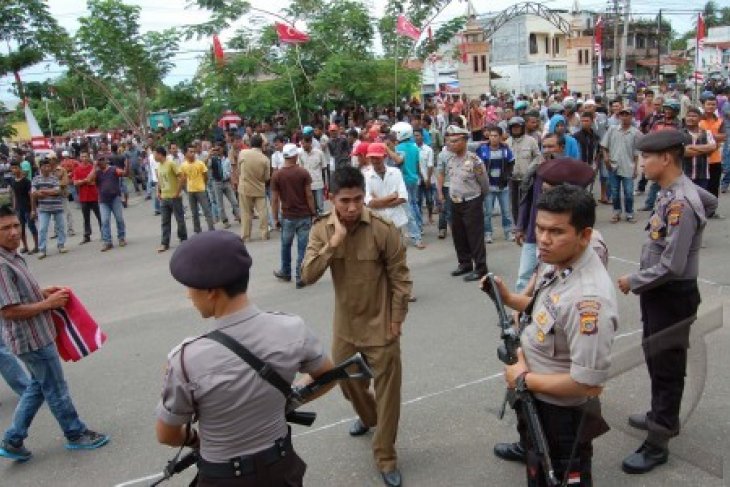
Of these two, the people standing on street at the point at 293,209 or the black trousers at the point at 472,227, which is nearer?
the black trousers at the point at 472,227

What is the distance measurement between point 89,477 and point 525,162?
646 centimetres

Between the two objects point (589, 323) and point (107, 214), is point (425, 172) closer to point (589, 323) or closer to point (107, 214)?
point (107, 214)

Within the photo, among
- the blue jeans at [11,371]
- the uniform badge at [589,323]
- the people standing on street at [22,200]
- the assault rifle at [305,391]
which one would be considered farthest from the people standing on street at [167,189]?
the uniform badge at [589,323]

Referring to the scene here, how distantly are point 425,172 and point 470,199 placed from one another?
3.00 meters

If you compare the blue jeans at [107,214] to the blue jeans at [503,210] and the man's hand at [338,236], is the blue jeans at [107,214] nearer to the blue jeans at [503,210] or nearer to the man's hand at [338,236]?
the blue jeans at [503,210]

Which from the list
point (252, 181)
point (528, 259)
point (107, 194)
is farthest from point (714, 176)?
point (107, 194)

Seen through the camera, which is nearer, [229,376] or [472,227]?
[229,376]

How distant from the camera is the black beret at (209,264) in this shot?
2.05m

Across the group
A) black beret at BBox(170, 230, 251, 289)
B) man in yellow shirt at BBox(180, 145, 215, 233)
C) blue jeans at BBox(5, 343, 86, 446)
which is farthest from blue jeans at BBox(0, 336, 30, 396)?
man in yellow shirt at BBox(180, 145, 215, 233)

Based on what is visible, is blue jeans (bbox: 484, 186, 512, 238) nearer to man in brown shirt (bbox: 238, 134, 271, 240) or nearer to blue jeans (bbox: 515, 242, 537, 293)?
blue jeans (bbox: 515, 242, 537, 293)

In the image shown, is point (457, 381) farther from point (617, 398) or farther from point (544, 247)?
point (544, 247)

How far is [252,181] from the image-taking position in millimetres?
10617

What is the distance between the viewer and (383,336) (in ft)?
11.6

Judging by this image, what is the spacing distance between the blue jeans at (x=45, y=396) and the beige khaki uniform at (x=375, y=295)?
1.87 meters
